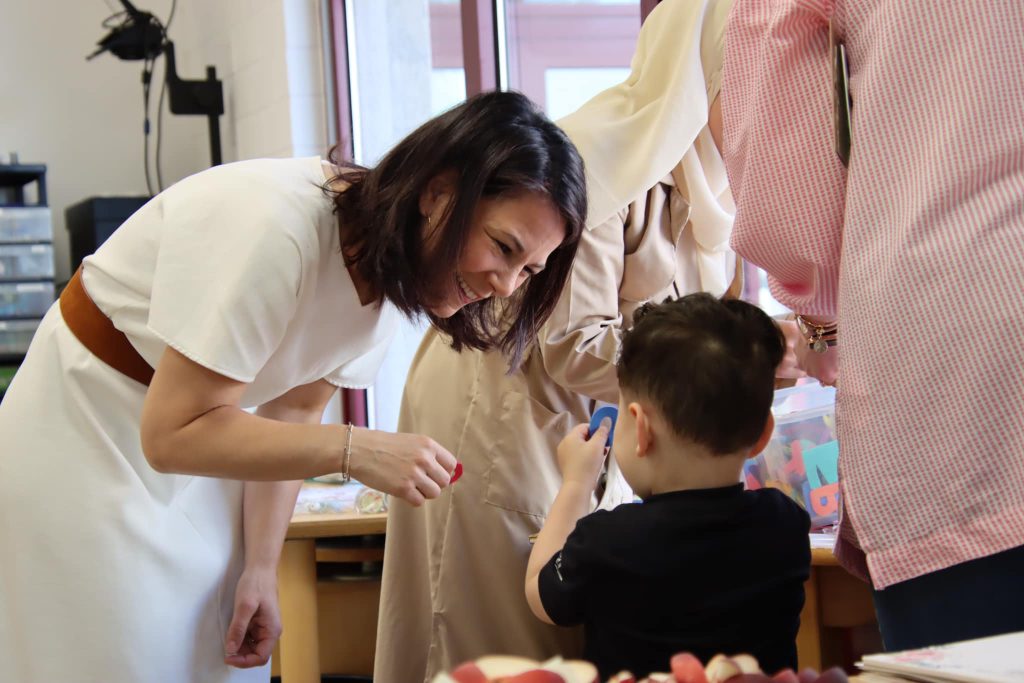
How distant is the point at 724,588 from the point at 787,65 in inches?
20.4

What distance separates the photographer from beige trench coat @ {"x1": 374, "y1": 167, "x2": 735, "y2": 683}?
164 cm

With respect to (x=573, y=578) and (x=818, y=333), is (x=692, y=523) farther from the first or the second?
(x=818, y=333)

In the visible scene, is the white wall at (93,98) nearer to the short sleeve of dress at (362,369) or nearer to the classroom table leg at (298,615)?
the classroom table leg at (298,615)

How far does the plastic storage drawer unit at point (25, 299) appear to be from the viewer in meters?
3.82

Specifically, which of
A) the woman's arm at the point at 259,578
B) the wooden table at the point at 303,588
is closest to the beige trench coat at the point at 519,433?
the woman's arm at the point at 259,578

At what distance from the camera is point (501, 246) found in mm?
1304

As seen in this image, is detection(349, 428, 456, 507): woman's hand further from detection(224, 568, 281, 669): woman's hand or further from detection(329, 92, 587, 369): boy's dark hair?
detection(224, 568, 281, 669): woman's hand

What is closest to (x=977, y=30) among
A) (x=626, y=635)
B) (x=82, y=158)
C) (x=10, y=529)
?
(x=626, y=635)

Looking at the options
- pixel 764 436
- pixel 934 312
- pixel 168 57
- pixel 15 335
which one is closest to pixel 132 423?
pixel 764 436

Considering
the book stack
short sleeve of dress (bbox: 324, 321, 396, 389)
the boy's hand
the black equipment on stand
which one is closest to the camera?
the book stack

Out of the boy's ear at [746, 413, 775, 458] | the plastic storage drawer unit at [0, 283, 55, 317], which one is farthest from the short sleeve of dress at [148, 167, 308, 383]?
the plastic storage drawer unit at [0, 283, 55, 317]

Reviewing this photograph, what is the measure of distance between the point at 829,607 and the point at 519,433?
506 mm

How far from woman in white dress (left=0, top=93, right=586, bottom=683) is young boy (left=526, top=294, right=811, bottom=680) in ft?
0.63

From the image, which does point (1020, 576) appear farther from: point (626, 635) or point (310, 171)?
point (310, 171)
